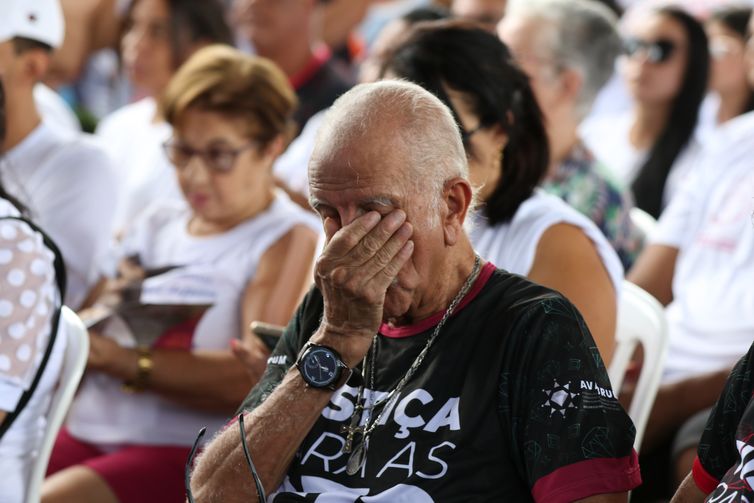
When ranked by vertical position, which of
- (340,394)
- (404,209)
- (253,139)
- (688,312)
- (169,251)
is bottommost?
(688,312)

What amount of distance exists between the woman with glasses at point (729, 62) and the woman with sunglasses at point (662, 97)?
171 millimetres

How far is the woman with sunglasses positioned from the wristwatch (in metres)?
2.97

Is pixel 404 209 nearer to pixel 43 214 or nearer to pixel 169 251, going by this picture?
pixel 169 251

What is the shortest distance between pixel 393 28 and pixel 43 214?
1445 millimetres

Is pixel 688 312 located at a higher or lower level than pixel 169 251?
lower

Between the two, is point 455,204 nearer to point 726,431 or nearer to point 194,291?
point 726,431

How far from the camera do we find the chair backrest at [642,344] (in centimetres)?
263

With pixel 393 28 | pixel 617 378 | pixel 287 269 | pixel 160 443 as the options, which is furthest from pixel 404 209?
pixel 393 28

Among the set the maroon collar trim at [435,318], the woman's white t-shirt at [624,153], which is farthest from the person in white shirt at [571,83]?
the maroon collar trim at [435,318]

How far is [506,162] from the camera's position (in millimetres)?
2498

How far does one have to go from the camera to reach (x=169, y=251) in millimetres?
3266

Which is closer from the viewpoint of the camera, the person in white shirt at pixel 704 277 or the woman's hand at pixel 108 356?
the woman's hand at pixel 108 356

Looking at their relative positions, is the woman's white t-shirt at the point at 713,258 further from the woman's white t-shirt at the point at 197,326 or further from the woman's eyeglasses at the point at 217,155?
the woman's eyeglasses at the point at 217,155

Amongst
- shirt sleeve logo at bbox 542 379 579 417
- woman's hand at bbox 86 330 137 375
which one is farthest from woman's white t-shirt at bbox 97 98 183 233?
shirt sleeve logo at bbox 542 379 579 417
